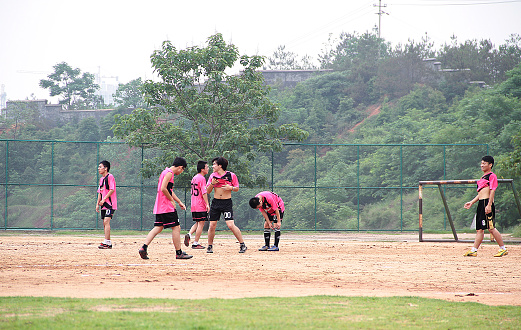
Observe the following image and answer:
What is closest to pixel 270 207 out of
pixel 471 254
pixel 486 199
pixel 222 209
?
pixel 222 209

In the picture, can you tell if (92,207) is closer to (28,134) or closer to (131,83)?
(28,134)

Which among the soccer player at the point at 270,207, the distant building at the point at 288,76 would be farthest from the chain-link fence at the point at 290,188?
the distant building at the point at 288,76

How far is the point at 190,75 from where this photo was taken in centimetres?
2194

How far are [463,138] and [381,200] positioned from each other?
7.70 m

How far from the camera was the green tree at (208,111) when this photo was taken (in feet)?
68.1

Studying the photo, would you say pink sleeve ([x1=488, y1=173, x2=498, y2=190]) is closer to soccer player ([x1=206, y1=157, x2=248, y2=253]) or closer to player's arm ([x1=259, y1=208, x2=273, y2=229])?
player's arm ([x1=259, y1=208, x2=273, y2=229])

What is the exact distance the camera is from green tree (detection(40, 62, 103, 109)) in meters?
56.2

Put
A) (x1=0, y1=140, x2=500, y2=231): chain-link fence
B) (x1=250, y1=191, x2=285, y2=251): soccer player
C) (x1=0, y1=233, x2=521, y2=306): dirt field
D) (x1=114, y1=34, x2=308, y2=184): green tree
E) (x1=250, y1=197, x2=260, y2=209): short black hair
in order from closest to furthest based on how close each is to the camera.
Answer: (x1=0, y1=233, x2=521, y2=306): dirt field < (x1=250, y1=197, x2=260, y2=209): short black hair < (x1=250, y1=191, x2=285, y2=251): soccer player < (x1=114, y1=34, x2=308, y2=184): green tree < (x1=0, y1=140, x2=500, y2=231): chain-link fence

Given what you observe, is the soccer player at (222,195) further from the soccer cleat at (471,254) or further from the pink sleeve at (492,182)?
the pink sleeve at (492,182)

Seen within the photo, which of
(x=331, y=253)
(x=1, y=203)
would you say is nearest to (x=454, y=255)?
(x=331, y=253)

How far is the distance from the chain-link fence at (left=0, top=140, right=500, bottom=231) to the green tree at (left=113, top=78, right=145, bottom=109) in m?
15.1

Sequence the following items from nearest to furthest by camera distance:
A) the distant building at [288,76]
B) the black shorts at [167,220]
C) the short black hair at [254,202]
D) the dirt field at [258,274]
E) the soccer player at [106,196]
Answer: the dirt field at [258,274] → the black shorts at [167,220] → the short black hair at [254,202] → the soccer player at [106,196] → the distant building at [288,76]

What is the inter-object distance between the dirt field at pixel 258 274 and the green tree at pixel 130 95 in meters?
38.7

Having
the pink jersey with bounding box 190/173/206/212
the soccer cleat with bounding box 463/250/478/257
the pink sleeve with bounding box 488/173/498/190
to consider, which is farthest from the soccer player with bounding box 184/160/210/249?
the pink sleeve with bounding box 488/173/498/190
